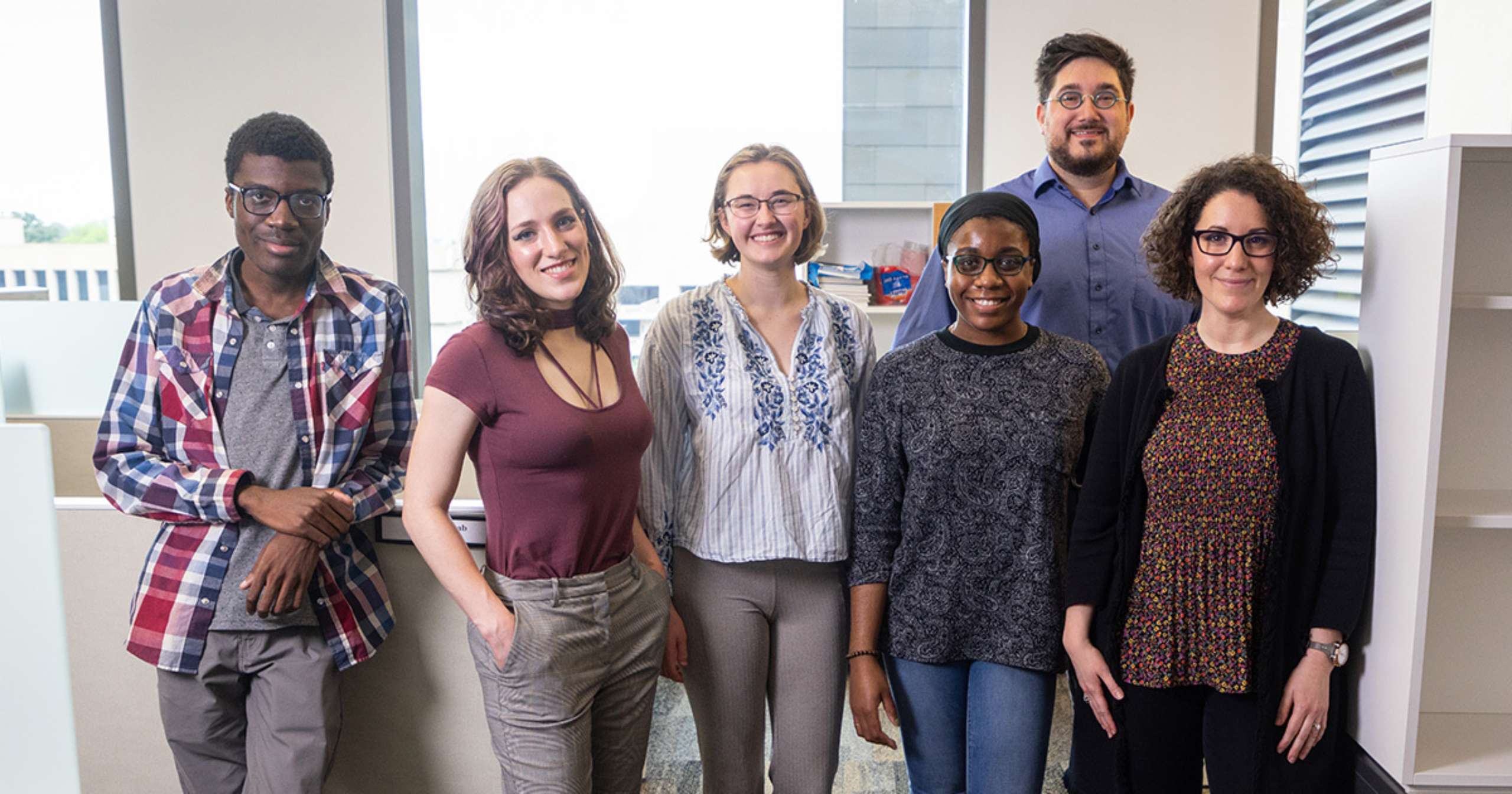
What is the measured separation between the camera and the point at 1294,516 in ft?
4.78

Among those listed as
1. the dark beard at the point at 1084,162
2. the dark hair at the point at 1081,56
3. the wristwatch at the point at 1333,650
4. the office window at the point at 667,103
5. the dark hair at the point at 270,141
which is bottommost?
the wristwatch at the point at 1333,650

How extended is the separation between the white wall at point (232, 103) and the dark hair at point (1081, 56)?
3.28m

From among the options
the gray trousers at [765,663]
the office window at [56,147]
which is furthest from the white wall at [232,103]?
the gray trousers at [765,663]

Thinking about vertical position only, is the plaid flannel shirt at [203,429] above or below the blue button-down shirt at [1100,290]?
below

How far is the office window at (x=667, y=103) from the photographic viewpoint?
15.8 feet

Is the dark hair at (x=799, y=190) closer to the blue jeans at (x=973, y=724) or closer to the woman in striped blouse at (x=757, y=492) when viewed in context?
the woman in striped blouse at (x=757, y=492)

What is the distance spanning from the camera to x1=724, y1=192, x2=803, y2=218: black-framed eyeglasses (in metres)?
1.73

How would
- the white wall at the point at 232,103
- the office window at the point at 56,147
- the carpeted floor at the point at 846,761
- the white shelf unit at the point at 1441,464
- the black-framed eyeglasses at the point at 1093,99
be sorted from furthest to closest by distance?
the office window at the point at 56,147
the white wall at the point at 232,103
the carpeted floor at the point at 846,761
the black-framed eyeglasses at the point at 1093,99
the white shelf unit at the point at 1441,464

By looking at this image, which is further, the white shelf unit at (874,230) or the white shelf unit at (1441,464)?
the white shelf unit at (874,230)

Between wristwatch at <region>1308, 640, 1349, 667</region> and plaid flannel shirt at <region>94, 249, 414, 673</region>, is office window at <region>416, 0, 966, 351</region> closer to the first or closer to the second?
plaid flannel shirt at <region>94, 249, 414, 673</region>

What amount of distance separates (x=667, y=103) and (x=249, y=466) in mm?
3614

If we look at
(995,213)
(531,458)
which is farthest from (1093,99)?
(531,458)

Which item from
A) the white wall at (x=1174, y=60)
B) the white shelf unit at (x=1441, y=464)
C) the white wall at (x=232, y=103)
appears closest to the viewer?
the white shelf unit at (x=1441, y=464)

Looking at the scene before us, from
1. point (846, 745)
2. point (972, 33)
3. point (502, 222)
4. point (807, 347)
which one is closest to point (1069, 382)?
point (807, 347)
